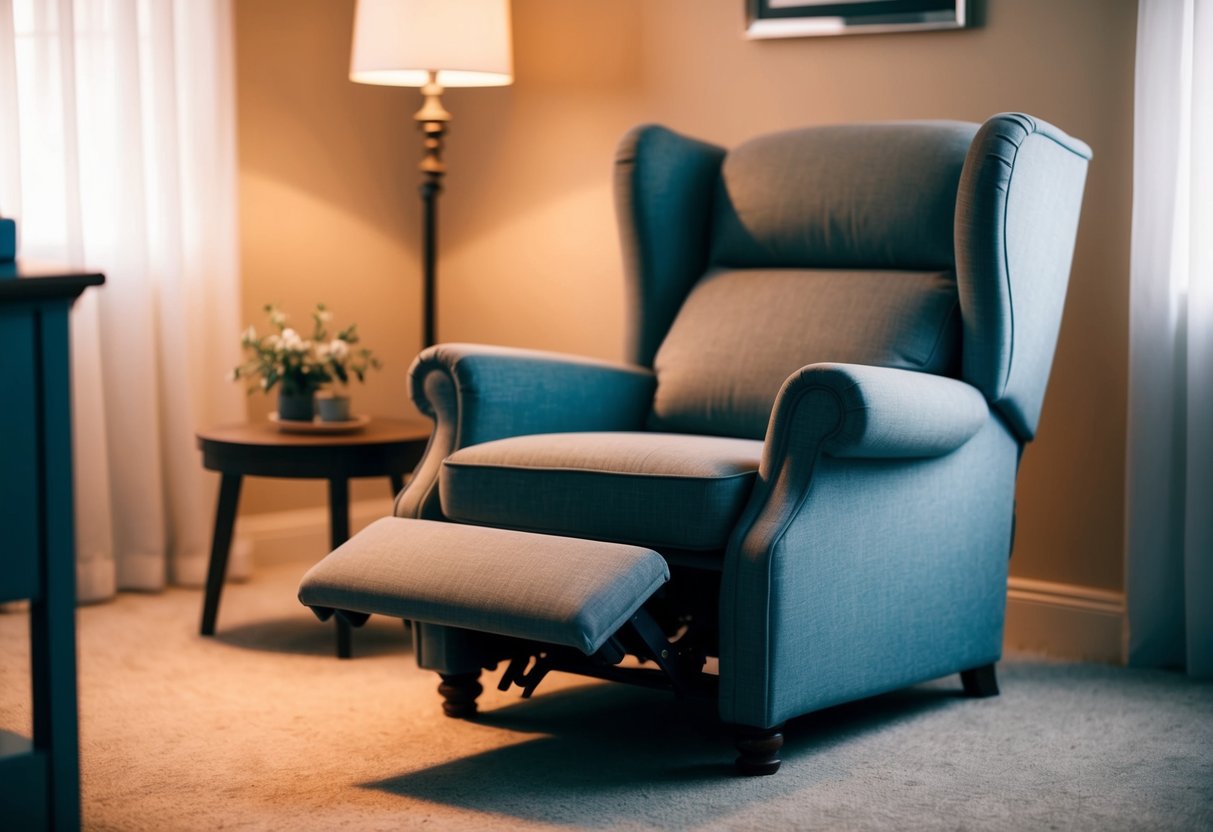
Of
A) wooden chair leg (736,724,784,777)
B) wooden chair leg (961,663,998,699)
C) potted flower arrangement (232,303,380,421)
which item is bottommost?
wooden chair leg (961,663,998,699)

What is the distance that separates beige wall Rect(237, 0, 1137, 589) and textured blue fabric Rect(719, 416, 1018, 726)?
1.38ft

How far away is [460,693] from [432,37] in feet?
4.80

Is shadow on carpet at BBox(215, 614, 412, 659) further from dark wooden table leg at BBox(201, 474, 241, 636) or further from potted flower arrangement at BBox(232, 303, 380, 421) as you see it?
potted flower arrangement at BBox(232, 303, 380, 421)

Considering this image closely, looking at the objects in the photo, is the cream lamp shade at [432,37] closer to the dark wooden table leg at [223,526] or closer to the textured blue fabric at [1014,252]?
the dark wooden table leg at [223,526]

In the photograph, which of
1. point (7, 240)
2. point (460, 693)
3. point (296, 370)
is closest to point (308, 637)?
point (296, 370)

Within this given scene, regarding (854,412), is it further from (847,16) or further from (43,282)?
(847,16)

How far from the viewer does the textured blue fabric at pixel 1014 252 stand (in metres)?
2.29

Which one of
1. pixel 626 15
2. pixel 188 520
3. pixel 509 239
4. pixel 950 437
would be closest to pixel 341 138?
pixel 509 239

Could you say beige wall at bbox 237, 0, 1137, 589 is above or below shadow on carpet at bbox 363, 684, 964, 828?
above

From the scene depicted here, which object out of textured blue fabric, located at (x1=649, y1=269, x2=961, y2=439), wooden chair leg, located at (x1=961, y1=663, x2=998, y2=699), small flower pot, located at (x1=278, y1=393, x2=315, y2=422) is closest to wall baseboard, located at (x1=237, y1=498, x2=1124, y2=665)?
wooden chair leg, located at (x1=961, y1=663, x2=998, y2=699)

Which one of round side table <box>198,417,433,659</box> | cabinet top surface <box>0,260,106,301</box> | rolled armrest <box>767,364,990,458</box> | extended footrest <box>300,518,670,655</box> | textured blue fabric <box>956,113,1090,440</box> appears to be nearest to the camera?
cabinet top surface <box>0,260,106,301</box>

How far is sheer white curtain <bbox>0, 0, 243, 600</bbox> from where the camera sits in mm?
3066

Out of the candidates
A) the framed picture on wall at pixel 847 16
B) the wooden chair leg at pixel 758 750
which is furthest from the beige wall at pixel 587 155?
the wooden chair leg at pixel 758 750

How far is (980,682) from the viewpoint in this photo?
2520mm
